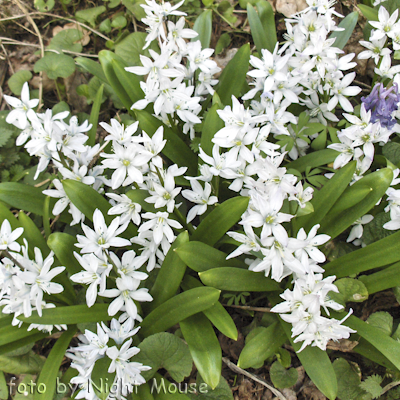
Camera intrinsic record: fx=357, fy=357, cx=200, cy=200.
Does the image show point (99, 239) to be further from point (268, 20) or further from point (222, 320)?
point (268, 20)

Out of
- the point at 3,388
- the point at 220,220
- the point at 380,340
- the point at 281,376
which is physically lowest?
the point at 3,388

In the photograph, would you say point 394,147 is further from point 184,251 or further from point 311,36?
point 184,251

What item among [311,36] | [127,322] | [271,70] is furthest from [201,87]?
[127,322]

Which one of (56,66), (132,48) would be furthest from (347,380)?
(56,66)

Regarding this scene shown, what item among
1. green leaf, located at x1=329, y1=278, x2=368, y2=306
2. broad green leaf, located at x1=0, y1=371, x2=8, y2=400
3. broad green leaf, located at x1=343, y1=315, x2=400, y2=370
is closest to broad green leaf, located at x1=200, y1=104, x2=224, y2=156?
green leaf, located at x1=329, y1=278, x2=368, y2=306

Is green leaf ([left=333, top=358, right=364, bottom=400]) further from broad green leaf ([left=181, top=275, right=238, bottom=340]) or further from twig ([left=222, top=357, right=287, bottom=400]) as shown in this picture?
broad green leaf ([left=181, top=275, right=238, bottom=340])

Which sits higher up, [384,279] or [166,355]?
[384,279]

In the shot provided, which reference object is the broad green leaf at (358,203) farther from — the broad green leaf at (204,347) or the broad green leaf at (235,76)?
the broad green leaf at (235,76)
